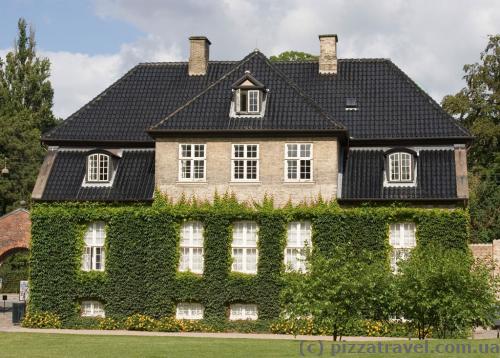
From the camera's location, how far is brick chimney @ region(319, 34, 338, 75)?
144 ft

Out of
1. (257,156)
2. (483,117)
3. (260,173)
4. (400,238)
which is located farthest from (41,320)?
(483,117)

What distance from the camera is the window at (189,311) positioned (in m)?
39.0

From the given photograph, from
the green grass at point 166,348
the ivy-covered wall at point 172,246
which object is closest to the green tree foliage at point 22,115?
the ivy-covered wall at point 172,246

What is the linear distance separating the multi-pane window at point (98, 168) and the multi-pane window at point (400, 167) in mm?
11707

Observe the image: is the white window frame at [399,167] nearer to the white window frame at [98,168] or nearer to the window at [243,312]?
the window at [243,312]

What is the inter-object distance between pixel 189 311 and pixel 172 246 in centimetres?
270

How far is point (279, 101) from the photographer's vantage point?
39562 mm

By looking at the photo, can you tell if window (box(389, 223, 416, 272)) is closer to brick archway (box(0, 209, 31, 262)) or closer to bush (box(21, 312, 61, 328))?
bush (box(21, 312, 61, 328))

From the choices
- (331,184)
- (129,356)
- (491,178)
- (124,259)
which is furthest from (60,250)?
(491,178)

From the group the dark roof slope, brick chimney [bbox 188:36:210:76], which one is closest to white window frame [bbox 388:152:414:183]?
the dark roof slope

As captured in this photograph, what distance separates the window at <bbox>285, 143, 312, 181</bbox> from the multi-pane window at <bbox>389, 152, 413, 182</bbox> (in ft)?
11.1

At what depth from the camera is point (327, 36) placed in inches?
1727

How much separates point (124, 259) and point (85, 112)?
7405mm

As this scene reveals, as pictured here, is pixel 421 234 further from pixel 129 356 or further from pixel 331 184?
pixel 129 356
